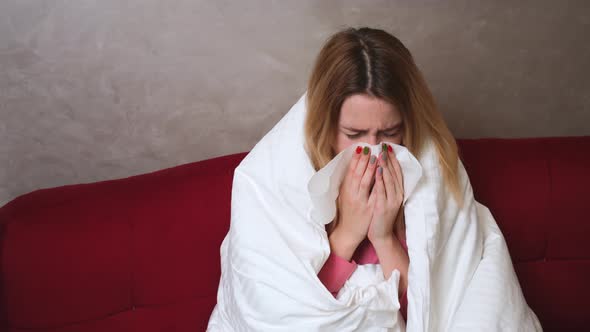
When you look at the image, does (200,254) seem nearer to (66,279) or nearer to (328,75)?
(66,279)

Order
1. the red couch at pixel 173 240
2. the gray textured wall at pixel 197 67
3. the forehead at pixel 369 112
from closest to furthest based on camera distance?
the forehead at pixel 369 112 → the red couch at pixel 173 240 → the gray textured wall at pixel 197 67

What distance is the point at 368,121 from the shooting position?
3.63 feet

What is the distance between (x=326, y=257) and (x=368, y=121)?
1.01 feet

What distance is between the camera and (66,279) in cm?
124

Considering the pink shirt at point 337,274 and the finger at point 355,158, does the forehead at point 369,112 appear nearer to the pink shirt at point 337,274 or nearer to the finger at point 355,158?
the finger at point 355,158

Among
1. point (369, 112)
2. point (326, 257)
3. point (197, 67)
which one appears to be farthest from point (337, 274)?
point (197, 67)

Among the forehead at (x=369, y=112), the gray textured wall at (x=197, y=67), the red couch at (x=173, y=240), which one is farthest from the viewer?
the gray textured wall at (x=197, y=67)

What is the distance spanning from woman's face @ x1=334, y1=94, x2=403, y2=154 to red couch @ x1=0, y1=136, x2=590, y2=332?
0.37 metres

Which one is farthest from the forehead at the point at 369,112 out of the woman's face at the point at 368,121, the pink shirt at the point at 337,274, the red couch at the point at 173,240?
the red couch at the point at 173,240

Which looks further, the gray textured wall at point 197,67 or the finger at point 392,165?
the gray textured wall at point 197,67

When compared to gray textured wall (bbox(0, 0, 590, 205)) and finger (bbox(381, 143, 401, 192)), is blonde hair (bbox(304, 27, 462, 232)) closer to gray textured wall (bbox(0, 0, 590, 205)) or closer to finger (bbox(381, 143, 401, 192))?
finger (bbox(381, 143, 401, 192))

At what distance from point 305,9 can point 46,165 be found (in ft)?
2.69

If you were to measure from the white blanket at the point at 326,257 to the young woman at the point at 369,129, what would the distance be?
3 cm

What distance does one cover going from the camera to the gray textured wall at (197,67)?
1.39m
